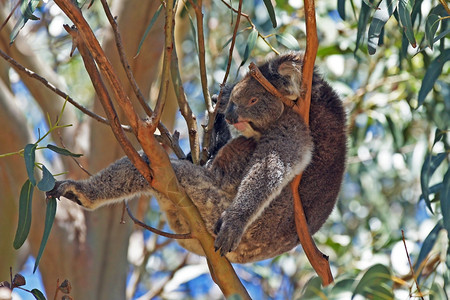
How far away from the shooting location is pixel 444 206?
10.0 ft

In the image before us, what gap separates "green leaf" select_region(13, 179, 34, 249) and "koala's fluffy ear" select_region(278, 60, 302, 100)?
1.42 metres

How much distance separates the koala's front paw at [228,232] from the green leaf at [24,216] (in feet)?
2.47

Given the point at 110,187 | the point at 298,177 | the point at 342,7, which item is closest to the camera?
the point at 298,177

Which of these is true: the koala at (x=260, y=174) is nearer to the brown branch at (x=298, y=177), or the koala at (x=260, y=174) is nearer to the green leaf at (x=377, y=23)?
the brown branch at (x=298, y=177)

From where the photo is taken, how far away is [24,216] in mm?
2457

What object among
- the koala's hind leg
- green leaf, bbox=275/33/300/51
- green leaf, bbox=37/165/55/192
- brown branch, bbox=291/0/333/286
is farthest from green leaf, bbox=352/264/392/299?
green leaf, bbox=275/33/300/51

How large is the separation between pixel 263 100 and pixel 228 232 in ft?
3.06

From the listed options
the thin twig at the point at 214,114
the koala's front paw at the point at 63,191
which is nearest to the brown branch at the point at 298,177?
the thin twig at the point at 214,114

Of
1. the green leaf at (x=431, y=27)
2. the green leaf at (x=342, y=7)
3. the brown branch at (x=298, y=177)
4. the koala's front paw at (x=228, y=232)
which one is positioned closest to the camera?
the brown branch at (x=298, y=177)

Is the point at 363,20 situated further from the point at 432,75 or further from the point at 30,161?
the point at 30,161

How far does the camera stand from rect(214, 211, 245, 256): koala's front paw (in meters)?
2.51

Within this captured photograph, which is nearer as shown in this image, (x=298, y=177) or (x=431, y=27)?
(x=431, y=27)

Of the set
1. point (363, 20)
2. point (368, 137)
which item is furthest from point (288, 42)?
point (368, 137)

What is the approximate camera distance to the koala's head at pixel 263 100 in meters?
3.20
